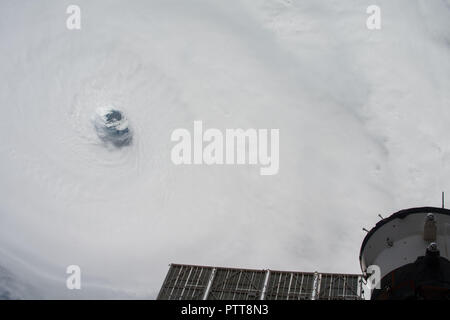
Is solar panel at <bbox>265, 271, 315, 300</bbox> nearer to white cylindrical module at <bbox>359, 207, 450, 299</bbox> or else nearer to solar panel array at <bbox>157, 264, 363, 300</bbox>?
solar panel array at <bbox>157, 264, 363, 300</bbox>

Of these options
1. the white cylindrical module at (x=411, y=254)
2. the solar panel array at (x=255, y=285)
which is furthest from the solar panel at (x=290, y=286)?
the white cylindrical module at (x=411, y=254)

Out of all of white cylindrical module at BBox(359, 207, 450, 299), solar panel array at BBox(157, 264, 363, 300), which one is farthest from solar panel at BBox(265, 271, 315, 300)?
white cylindrical module at BBox(359, 207, 450, 299)

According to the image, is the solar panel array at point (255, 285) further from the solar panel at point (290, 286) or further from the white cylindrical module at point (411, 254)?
the white cylindrical module at point (411, 254)

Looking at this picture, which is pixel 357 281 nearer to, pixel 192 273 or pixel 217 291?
pixel 217 291
